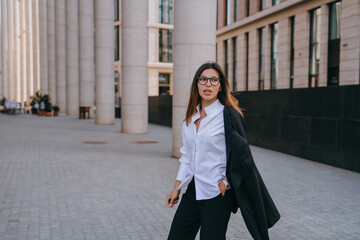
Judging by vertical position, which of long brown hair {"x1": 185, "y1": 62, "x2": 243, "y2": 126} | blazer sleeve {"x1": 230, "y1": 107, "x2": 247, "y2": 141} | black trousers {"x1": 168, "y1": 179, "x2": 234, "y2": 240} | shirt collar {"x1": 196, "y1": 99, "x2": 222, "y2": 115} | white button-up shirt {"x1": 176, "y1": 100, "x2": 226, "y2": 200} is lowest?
black trousers {"x1": 168, "y1": 179, "x2": 234, "y2": 240}

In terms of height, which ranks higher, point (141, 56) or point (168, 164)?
point (141, 56)

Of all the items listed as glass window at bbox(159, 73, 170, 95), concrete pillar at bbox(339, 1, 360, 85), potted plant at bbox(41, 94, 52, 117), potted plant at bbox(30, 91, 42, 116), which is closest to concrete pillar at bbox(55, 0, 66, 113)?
potted plant at bbox(30, 91, 42, 116)

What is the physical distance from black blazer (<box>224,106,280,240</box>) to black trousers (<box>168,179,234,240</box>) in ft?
0.46

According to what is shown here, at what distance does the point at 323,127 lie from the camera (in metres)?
10.6

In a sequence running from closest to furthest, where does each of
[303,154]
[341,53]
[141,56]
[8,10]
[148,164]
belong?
[148,164]
[303,154]
[141,56]
[341,53]
[8,10]

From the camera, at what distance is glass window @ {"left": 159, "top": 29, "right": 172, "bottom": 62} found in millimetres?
47531

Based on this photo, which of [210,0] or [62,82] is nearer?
[210,0]

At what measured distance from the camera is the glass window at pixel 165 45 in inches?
1871

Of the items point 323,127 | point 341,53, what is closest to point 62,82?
point 341,53

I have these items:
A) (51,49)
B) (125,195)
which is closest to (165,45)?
(51,49)

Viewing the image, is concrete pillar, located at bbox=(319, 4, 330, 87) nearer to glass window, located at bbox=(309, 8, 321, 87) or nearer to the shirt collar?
glass window, located at bbox=(309, 8, 321, 87)

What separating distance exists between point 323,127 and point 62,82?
115 feet

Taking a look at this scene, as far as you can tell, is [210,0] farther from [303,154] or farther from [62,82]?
[62,82]

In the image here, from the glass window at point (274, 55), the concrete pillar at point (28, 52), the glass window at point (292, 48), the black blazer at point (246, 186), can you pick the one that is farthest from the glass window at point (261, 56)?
the concrete pillar at point (28, 52)
